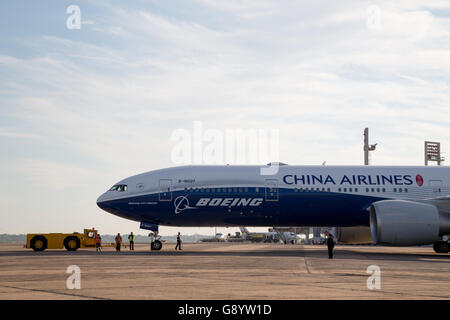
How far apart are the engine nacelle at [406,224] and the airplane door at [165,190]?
37.8 feet

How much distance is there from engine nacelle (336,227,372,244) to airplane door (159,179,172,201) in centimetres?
1222

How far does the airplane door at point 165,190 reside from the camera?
32.6m

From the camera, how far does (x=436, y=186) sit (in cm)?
3356

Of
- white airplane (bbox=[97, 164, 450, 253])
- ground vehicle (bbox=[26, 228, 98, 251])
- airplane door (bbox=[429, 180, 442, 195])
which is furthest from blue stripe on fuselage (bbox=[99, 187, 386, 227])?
ground vehicle (bbox=[26, 228, 98, 251])

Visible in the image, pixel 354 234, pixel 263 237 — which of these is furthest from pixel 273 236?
pixel 354 234

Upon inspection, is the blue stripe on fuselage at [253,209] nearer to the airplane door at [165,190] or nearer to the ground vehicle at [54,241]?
the airplane door at [165,190]

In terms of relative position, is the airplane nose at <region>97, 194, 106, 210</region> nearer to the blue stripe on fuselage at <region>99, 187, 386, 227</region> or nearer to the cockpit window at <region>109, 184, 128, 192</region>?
the blue stripe on fuselage at <region>99, 187, 386, 227</region>

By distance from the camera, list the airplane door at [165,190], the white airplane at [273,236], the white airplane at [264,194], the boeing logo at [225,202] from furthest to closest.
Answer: the white airplane at [273,236] → the airplane door at [165,190] → the white airplane at [264,194] → the boeing logo at [225,202]

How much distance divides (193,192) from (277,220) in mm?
5123

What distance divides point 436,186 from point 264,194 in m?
10.2

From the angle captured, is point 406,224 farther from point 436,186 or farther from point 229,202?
point 229,202

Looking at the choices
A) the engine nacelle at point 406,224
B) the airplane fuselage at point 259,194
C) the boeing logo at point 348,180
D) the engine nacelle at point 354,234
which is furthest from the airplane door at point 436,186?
the engine nacelle at point 354,234

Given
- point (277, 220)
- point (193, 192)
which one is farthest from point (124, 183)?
point (277, 220)
